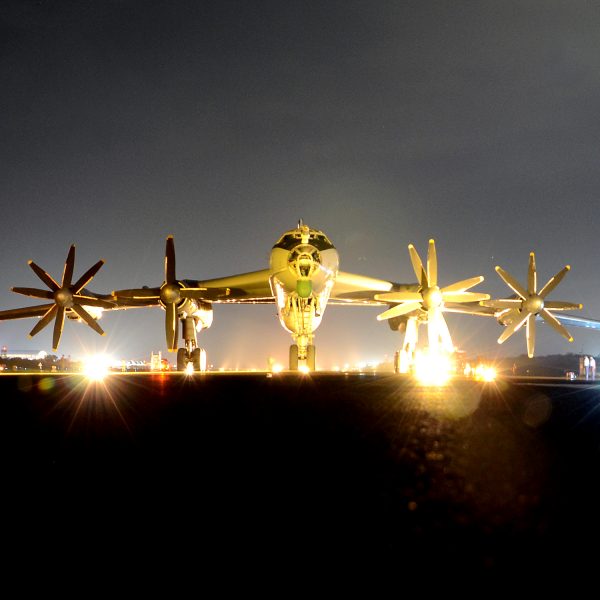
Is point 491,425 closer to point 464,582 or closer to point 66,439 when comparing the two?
point 66,439

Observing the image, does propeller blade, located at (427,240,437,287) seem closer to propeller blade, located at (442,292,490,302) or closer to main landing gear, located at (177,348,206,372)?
propeller blade, located at (442,292,490,302)

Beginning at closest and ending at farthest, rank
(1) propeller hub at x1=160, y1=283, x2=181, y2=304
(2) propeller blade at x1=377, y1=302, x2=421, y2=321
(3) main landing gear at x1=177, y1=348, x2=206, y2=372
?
1. (2) propeller blade at x1=377, y1=302, x2=421, y2=321
2. (1) propeller hub at x1=160, y1=283, x2=181, y2=304
3. (3) main landing gear at x1=177, y1=348, x2=206, y2=372

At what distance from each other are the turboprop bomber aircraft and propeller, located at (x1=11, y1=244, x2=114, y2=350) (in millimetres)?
46

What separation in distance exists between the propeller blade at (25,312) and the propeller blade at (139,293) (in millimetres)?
3625

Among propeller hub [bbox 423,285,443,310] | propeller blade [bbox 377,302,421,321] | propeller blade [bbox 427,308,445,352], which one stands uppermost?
propeller hub [bbox 423,285,443,310]

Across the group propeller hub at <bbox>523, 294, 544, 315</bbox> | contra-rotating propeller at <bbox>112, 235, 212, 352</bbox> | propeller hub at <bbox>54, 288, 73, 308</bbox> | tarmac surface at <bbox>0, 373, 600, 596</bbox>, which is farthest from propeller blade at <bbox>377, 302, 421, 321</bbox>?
tarmac surface at <bbox>0, 373, 600, 596</bbox>

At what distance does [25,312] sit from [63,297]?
2113 millimetres

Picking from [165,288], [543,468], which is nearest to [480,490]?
[543,468]

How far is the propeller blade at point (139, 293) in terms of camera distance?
1079 inches

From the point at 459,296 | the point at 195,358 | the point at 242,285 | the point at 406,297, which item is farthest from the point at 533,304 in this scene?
the point at 195,358

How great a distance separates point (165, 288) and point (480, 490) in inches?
967

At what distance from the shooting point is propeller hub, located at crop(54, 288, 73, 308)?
28.5 m

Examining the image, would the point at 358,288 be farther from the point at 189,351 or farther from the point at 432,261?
the point at 189,351

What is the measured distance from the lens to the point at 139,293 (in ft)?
91.0
